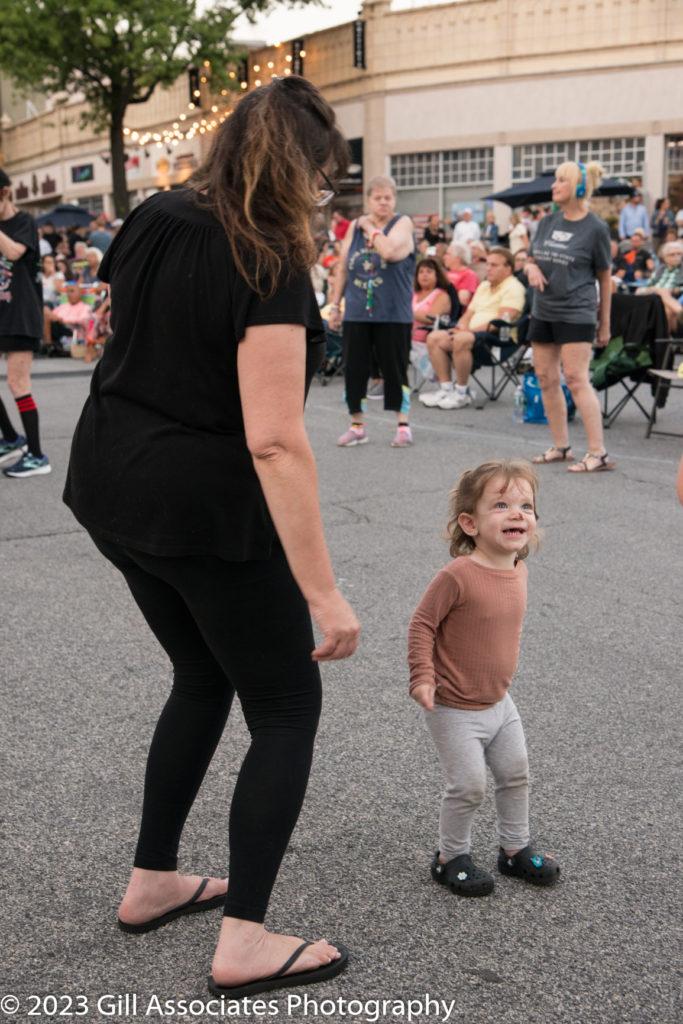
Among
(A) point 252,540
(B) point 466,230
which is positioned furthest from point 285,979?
(B) point 466,230

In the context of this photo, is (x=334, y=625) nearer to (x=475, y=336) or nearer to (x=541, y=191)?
(x=475, y=336)

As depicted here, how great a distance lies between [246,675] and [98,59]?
35.5m

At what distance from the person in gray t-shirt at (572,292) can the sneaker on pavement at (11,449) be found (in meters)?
3.78

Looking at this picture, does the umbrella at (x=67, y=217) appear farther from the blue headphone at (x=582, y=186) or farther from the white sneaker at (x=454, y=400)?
the blue headphone at (x=582, y=186)

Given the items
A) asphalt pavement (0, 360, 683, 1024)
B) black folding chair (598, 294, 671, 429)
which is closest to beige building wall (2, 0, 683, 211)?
black folding chair (598, 294, 671, 429)

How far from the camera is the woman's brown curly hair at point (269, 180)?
209cm

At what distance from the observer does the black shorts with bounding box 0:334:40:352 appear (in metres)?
7.51

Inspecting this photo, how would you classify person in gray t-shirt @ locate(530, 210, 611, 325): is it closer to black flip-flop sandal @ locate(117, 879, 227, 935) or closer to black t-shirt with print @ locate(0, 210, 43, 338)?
black t-shirt with print @ locate(0, 210, 43, 338)

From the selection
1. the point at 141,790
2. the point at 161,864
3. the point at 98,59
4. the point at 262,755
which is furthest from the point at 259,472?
the point at 98,59

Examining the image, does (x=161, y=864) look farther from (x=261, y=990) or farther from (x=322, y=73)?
(x=322, y=73)

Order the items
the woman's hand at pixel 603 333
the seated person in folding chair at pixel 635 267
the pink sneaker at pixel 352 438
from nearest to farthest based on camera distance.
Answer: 1. the woman's hand at pixel 603 333
2. the pink sneaker at pixel 352 438
3. the seated person in folding chair at pixel 635 267

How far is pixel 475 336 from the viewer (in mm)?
11758

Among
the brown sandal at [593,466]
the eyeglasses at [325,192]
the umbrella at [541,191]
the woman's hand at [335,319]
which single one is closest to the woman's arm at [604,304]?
the brown sandal at [593,466]

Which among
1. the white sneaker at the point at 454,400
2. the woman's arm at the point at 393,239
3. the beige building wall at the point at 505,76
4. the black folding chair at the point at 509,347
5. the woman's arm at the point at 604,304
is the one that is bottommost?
the white sneaker at the point at 454,400
